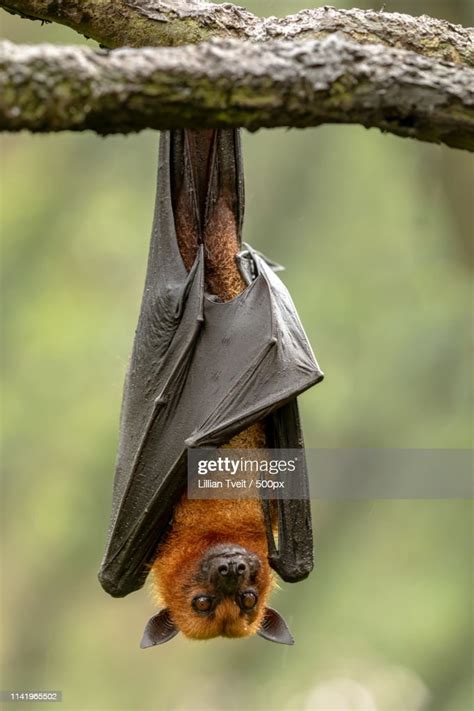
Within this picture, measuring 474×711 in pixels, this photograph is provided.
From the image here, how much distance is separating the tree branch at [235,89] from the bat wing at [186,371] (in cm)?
225

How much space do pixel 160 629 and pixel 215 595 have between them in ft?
1.70

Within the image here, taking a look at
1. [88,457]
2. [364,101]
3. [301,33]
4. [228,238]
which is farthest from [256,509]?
[88,457]

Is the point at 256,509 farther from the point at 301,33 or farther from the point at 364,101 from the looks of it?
the point at 364,101

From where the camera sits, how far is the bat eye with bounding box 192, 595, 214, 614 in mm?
6016

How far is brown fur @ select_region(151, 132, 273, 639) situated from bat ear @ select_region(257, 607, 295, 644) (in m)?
0.11

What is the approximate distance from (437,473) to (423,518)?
1.59 metres

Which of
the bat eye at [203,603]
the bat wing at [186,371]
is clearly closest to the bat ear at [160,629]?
the bat eye at [203,603]

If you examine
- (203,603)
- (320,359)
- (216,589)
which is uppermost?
(216,589)

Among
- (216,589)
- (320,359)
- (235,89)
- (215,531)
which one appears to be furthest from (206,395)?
(320,359)

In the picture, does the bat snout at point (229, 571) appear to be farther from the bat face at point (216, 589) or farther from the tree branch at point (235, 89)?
the tree branch at point (235, 89)

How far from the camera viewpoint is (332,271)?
11.1 meters

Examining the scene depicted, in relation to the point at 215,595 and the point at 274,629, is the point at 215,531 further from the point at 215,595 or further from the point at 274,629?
the point at 274,629

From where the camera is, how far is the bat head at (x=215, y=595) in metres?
5.91

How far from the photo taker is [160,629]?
625 centimetres
